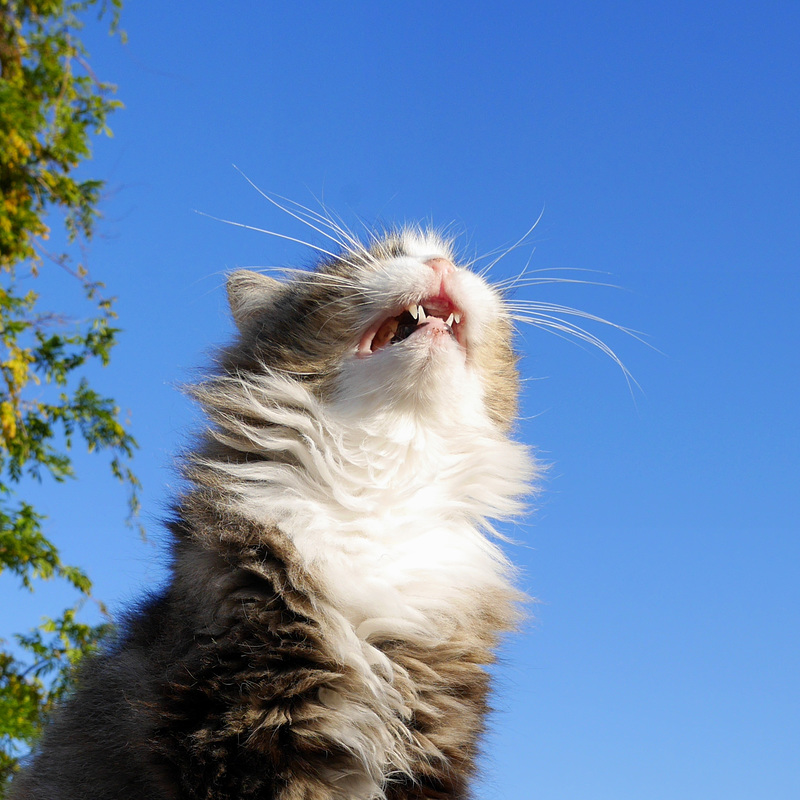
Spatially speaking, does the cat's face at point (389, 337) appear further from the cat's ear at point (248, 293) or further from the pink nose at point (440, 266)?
the cat's ear at point (248, 293)

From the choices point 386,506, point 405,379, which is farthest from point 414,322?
point 386,506

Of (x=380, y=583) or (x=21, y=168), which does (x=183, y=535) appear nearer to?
(x=380, y=583)

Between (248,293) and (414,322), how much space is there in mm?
941

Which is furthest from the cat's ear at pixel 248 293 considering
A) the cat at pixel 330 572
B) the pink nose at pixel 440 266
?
the pink nose at pixel 440 266

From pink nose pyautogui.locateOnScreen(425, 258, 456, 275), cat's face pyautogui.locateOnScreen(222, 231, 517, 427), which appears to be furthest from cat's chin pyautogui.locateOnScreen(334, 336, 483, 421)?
pink nose pyautogui.locateOnScreen(425, 258, 456, 275)

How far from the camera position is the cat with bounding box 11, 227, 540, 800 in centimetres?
213

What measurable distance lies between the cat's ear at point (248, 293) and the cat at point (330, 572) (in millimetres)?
90

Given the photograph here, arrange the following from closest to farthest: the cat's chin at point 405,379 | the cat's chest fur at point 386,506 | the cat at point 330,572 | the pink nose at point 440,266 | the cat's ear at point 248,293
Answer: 1. the cat at point 330,572
2. the cat's chest fur at point 386,506
3. the cat's chin at point 405,379
4. the pink nose at point 440,266
5. the cat's ear at point 248,293

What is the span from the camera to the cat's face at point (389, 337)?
2.71 metres

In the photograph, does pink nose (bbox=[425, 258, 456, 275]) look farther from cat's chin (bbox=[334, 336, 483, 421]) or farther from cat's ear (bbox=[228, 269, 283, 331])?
cat's ear (bbox=[228, 269, 283, 331])

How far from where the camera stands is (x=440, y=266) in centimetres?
287

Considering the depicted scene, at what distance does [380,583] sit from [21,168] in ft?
14.1

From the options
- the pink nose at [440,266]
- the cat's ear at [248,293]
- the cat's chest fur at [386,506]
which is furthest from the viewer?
the cat's ear at [248,293]

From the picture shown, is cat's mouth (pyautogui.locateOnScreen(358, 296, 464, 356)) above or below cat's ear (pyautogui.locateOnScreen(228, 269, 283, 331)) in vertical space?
below
